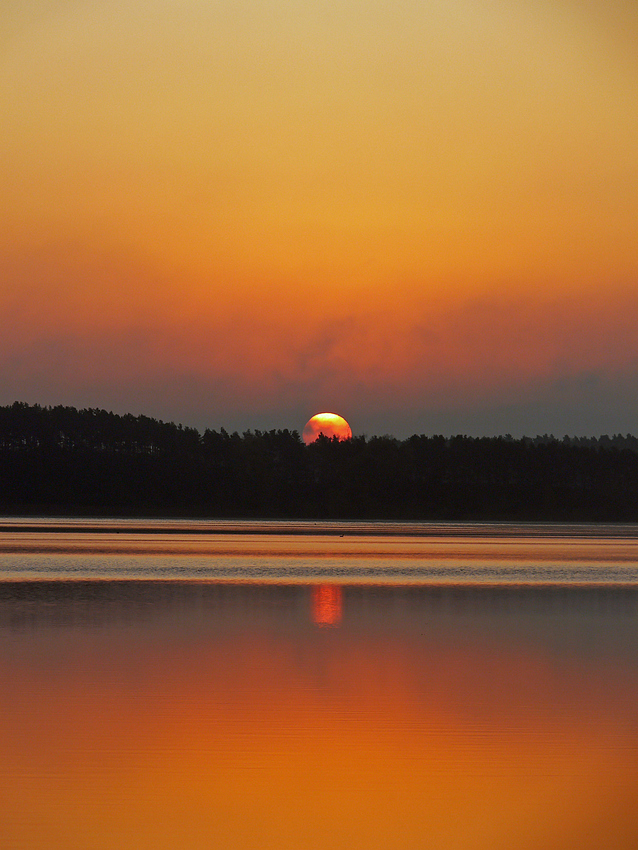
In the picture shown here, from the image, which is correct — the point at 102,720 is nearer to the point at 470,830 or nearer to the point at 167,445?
the point at 470,830

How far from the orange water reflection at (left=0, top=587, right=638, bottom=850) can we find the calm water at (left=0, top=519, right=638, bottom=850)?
4 centimetres

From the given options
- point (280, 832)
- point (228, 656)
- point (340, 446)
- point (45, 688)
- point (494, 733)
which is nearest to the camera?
point (280, 832)

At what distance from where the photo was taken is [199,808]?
33.8ft

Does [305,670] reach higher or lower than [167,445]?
lower

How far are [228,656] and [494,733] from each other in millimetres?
6842

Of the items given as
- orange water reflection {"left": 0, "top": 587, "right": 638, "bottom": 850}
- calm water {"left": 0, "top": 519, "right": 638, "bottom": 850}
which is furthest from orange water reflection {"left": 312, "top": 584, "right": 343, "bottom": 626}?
orange water reflection {"left": 0, "top": 587, "right": 638, "bottom": 850}

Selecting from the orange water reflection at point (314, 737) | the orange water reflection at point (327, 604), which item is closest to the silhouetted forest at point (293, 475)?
the orange water reflection at point (327, 604)

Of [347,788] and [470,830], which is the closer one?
[470,830]

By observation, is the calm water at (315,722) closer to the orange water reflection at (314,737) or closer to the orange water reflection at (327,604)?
the orange water reflection at (314,737)

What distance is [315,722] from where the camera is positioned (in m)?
13.8

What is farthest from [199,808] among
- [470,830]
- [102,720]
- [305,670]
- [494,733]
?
[305,670]

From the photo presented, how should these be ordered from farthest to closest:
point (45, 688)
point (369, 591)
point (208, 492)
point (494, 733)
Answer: point (208, 492), point (369, 591), point (45, 688), point (494, 733)

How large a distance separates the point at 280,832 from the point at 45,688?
6.77 m

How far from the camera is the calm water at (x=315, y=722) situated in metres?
10.0
